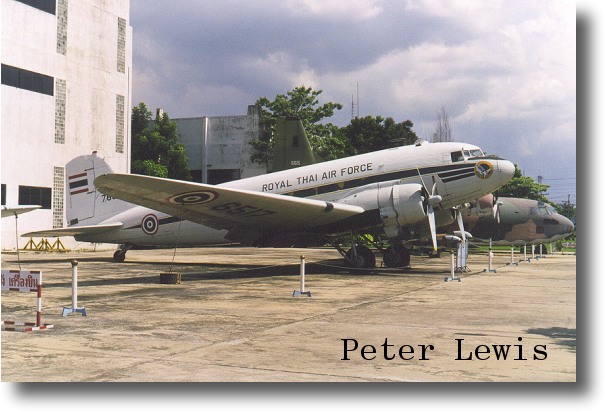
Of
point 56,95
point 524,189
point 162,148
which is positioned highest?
point 56,95

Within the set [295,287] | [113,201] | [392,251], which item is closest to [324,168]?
[392,251]

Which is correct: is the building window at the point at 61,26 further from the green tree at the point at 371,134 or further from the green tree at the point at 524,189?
the green tree at the point at 524,189

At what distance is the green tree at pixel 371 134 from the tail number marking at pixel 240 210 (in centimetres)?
4464

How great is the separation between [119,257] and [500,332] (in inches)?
802

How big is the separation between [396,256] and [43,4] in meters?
29.1

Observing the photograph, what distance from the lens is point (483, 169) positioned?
1961 cm

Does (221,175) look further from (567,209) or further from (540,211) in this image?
(540,211)

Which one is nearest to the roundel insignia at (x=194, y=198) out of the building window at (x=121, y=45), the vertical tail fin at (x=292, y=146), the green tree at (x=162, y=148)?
the vertical tail fin at (x=292, y=146)

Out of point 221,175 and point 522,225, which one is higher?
point 221,175

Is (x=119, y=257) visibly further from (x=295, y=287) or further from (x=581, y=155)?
(x=581, y=155)

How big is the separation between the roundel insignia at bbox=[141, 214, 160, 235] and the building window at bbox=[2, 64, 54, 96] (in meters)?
18.9

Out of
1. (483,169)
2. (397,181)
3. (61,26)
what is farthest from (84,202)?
(61,26)

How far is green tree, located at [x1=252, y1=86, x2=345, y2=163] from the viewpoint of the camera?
58.2 metres

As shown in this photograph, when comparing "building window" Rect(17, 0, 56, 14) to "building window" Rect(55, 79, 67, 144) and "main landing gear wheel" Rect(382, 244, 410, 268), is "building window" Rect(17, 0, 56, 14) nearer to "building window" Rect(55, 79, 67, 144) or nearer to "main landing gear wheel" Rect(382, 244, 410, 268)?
"building window" Rect(55, 79, 67, 144)
